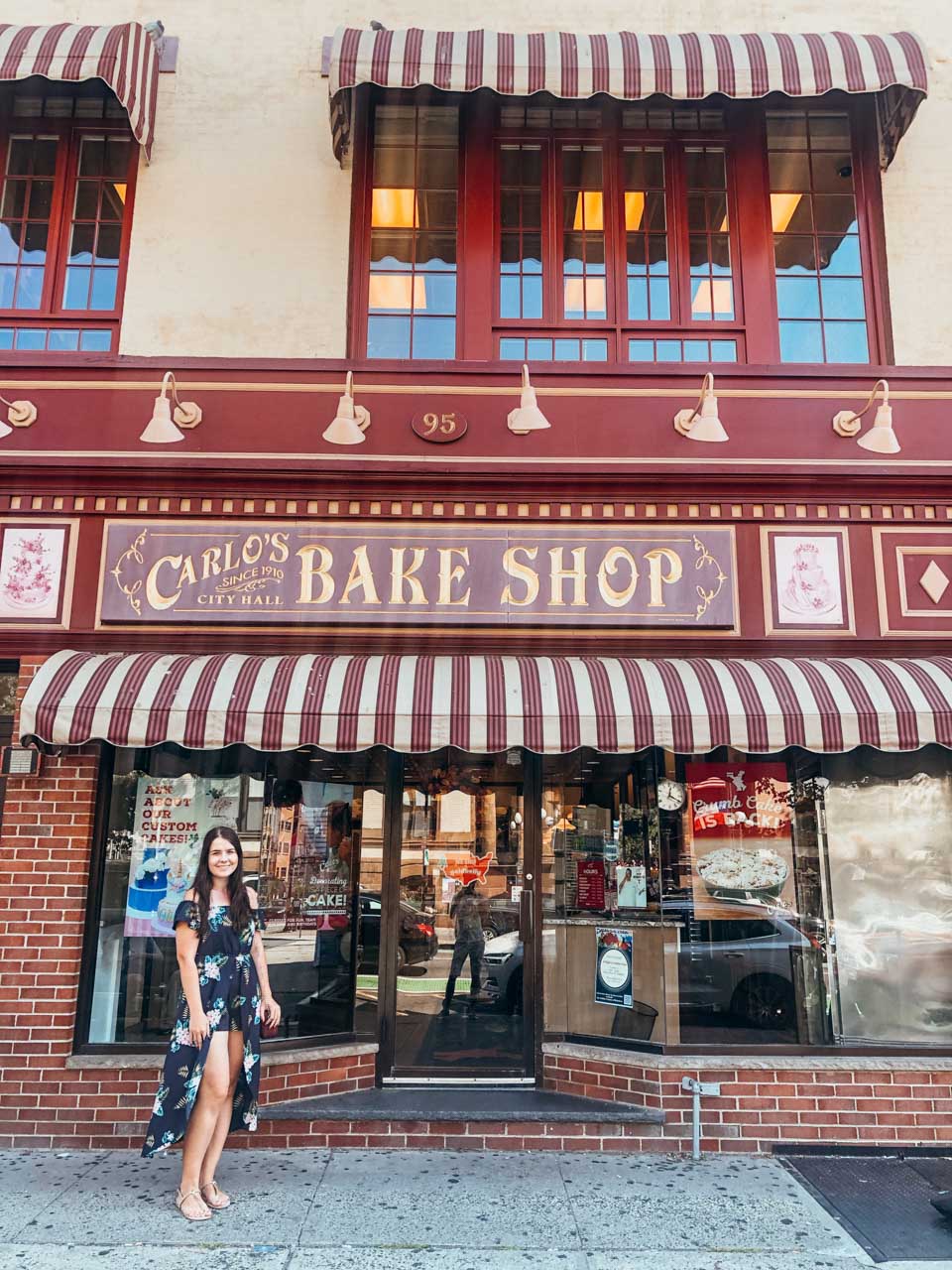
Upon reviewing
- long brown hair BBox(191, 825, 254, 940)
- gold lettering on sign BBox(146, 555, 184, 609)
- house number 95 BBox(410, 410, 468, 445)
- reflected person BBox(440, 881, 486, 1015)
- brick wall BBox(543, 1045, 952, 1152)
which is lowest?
brick wall BBox(543, 1045, 952, 1152)

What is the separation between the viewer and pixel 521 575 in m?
6.59

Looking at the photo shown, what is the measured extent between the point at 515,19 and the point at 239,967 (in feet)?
25.4

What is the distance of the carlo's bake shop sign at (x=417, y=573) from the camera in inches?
255

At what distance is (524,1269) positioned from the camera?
4336 mm

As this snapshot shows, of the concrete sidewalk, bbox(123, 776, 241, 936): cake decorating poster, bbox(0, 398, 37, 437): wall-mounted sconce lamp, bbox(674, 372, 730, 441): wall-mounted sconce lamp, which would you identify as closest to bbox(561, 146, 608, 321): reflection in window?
bbox(674, 372, 730, 441): wall-mounted sconce lamp

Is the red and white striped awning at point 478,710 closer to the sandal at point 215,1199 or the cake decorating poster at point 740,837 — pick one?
the cake decorating poster at point 740,837

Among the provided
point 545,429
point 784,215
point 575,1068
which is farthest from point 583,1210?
point 784,215

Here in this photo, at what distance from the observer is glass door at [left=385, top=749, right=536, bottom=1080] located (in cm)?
661

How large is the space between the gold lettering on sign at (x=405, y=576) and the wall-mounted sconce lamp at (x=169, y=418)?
1.72m

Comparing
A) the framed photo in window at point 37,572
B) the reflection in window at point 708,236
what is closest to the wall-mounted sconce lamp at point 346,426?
the framed photo in window at point 37,572

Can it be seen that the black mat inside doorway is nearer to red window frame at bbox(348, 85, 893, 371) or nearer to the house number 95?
the house number 95

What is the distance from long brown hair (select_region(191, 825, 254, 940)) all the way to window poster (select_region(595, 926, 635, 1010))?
281 centimetres

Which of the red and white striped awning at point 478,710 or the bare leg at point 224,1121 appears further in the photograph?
the red and white striped awning at point 478,710

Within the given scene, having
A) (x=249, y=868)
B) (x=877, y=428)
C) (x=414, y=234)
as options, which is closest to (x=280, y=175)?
(x=414, y=234)
